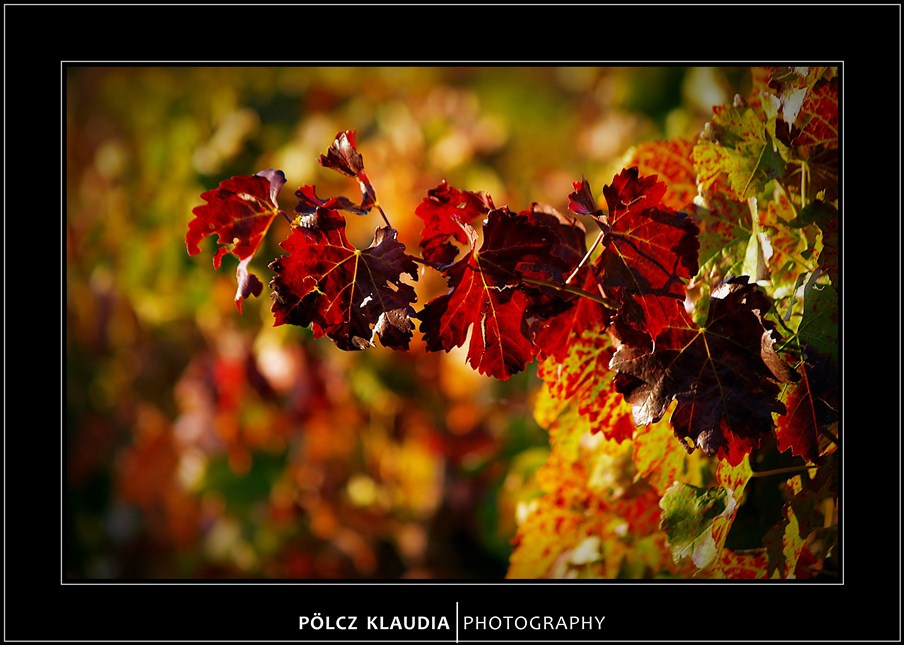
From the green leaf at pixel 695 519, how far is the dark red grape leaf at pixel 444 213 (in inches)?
10.4

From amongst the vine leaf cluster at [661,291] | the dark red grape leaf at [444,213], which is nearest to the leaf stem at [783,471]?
the vine leaf cluster at [661,291]

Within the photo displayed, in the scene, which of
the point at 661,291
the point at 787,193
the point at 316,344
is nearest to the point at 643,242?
the point at 661,291

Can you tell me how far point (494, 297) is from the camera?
0.59 metres

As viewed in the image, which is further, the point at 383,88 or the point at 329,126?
the point at 383,88

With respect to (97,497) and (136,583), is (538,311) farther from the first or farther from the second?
(97,497)

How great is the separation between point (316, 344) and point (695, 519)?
1490mm

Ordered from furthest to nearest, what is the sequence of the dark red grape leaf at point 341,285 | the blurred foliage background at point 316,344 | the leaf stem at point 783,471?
the blurred foliage background at point 316,344 < the leaf stem at point 783,471 < the dark red grape leaf at point 341,285

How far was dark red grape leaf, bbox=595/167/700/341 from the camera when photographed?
2.04 feet

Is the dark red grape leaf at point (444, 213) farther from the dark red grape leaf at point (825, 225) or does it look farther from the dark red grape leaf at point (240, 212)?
the dark red grape leaf at point (825, 225)

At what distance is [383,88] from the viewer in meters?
2.41

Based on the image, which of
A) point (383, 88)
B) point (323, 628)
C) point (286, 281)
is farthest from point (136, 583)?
point (383, 88)

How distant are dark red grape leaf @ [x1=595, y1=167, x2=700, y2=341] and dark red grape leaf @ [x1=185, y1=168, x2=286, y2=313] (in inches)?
9.9

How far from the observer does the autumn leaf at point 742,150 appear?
0.68 metres
